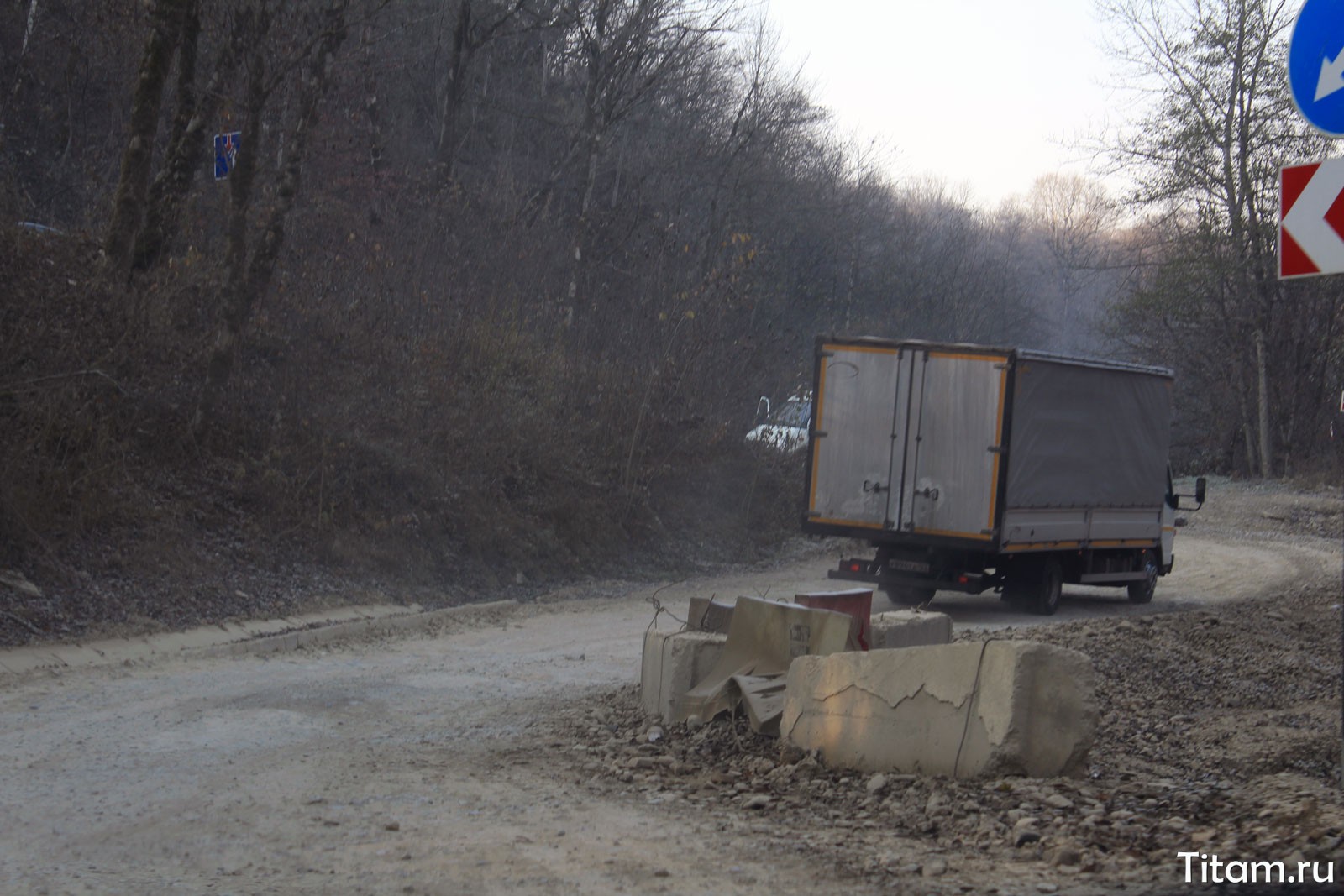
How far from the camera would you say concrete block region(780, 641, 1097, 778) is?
613 centimetres

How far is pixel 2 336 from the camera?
492 inches

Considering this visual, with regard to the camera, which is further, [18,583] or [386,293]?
[386,293]

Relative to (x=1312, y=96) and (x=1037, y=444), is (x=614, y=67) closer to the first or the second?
(x=1037, y=444)

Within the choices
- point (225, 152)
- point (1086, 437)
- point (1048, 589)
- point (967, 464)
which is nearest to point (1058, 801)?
point (967, 464)

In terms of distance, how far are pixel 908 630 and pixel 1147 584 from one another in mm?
10258

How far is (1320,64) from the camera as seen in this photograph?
5.61 m

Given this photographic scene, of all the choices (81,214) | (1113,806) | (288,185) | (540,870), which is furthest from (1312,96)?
(81,214)

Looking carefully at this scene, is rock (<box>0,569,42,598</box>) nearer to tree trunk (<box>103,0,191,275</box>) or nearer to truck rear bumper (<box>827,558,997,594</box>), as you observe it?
tree trunk (<box>103,0,191,275</box>)

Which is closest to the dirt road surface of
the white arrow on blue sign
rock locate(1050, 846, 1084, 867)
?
rock locate(1050, 846, 1084, 867)

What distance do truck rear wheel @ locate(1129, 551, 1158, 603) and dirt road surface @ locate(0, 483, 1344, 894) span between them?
848cm

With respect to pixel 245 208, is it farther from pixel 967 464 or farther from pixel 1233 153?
pixel 1233 153

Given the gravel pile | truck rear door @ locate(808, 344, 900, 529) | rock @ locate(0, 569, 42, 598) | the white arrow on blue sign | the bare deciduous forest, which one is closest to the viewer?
the gravel pile

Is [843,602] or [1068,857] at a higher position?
[843,602]

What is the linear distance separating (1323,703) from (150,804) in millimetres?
8410
